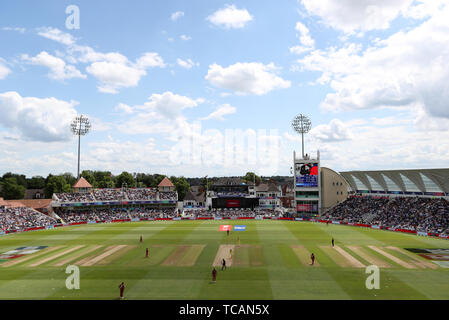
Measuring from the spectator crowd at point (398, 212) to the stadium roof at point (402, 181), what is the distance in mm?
1784

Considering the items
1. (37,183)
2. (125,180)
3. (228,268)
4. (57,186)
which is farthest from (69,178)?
(228,268)

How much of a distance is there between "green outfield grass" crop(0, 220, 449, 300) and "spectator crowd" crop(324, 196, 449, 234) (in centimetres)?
663

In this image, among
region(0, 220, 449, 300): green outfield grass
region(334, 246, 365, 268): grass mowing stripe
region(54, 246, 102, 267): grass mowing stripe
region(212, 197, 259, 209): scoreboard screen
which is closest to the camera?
region(0, 220, 449, 300): green outfield grass

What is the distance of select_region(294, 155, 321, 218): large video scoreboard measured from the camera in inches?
2655

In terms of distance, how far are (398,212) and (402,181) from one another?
6.60m

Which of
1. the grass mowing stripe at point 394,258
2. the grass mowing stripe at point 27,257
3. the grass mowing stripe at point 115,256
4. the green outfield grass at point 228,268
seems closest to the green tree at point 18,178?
the green outfield grass at point 228,268

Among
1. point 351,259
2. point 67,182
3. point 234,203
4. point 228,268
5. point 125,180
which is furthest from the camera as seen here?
point 125,180

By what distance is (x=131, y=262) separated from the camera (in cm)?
2930

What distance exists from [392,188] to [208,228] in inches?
1516

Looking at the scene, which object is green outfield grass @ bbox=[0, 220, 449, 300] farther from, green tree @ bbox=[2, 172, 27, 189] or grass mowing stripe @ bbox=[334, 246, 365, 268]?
green tree @ bbox=[2, 172, 27, 189]

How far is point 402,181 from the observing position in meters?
56.8

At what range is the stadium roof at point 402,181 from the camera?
4980 centimetres

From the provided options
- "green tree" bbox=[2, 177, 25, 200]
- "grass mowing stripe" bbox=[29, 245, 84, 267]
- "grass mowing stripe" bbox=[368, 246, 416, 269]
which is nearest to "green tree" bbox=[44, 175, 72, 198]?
"green tree" bbox=[2, 177, 25, 200]

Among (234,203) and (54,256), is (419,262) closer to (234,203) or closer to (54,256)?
(54,256)
